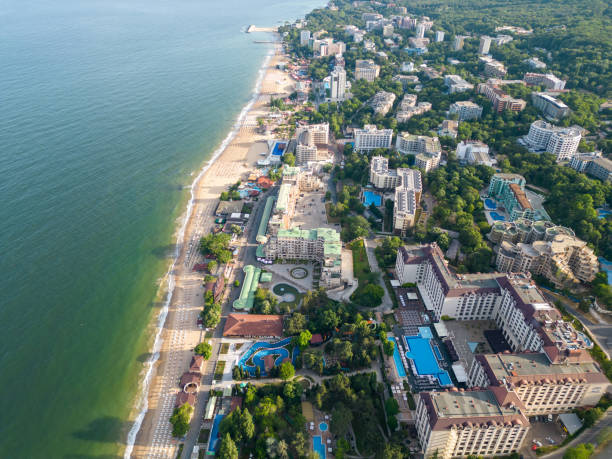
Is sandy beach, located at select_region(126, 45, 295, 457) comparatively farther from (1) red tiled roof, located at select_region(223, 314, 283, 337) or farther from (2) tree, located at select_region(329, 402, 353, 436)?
(2) tree, located at select_region(329, 402, 353, 436)

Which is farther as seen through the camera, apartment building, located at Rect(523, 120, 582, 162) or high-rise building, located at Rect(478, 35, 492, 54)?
high-rise building, located at Rect(478, 35, 492, 54)

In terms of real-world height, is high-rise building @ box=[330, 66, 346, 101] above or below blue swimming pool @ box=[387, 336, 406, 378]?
above

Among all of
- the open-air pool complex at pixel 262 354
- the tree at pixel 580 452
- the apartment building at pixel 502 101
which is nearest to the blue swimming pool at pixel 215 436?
the open-air pool complex at pixel 262 354

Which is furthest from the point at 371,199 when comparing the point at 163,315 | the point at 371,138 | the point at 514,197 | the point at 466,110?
the point at 466,110

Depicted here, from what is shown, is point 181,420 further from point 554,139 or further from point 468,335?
point 554,139

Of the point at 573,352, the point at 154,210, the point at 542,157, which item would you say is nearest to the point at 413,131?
the point at 542,157

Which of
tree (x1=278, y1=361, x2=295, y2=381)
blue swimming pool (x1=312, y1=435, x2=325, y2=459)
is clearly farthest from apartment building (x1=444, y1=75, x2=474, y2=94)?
blue swimming pool (x1=312, y1=435, x2=325, y2=459)
